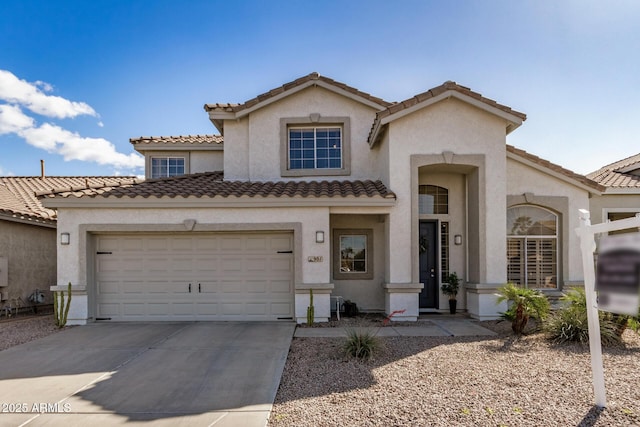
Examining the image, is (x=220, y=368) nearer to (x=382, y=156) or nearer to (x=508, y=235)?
(x=382, y=156)

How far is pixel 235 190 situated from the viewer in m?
10.6

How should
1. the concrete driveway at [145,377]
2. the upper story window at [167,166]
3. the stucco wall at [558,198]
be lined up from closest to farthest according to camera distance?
the concrete driveway at [145,377] → the stucco wall at [558,198] → the upper story window at [167,166]

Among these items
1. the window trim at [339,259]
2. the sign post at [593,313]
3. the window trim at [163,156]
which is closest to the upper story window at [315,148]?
the window trim at [339,259]

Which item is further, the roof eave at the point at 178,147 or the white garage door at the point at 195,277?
the roof eave at the point at 178,147

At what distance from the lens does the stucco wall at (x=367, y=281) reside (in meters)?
11.7

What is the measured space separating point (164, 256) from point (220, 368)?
5035mm

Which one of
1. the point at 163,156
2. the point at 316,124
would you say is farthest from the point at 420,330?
the point at 163,156

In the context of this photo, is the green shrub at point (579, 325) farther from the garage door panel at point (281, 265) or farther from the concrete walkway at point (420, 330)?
the garage door panel at point (281, 265)

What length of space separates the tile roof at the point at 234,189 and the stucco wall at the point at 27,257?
3.98 metres

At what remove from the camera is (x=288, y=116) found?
1245 cm

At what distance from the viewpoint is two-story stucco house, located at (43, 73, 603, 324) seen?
10055mm

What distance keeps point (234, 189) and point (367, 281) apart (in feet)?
15.9

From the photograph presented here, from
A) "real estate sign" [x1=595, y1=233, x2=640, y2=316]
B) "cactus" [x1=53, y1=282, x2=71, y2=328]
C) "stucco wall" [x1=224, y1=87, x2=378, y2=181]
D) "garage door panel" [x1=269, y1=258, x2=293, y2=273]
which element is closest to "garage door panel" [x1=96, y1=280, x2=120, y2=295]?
"cactus" [x1=53, y1=282, x2=71, y2=328]

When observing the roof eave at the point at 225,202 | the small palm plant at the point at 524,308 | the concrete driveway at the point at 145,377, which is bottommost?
the concrete driveway at the point at 145,377
